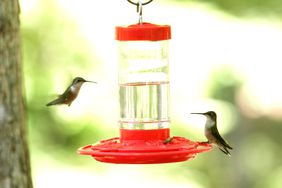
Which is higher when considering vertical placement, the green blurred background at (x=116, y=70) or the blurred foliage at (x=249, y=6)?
the blurred foliage at (x=249, y=6)

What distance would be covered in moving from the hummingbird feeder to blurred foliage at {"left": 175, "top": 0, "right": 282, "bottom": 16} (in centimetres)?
624

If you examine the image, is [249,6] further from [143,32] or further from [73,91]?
[143,32]

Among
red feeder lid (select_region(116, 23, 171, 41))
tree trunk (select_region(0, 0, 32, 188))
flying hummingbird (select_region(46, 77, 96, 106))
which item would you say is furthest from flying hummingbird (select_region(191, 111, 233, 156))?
tree trunk (select_region(0, 0, 32, 188))

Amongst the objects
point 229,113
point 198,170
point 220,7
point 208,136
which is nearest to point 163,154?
point 208,136

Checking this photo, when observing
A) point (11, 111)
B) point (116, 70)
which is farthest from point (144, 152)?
point (116, 70)

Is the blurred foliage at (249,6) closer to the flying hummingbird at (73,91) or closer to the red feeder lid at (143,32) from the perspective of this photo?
the flying hummingbird at (73,91)

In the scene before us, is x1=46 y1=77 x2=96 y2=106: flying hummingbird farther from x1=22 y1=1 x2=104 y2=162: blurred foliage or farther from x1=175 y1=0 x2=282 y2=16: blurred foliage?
x1=175 y1=0 x2=282 y2=16: blurred foliage

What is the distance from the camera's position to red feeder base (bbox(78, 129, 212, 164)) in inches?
210

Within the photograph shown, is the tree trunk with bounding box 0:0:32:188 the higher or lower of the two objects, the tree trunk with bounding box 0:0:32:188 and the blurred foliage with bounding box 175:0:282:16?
the lower

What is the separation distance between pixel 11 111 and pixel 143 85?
0.86m

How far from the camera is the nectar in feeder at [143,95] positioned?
5555 millimetres

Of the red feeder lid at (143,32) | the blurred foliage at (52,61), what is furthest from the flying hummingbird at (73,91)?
the blurred foliage at (52,61)

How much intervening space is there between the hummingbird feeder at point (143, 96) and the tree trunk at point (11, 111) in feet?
1.39

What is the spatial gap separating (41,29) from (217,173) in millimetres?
5331
